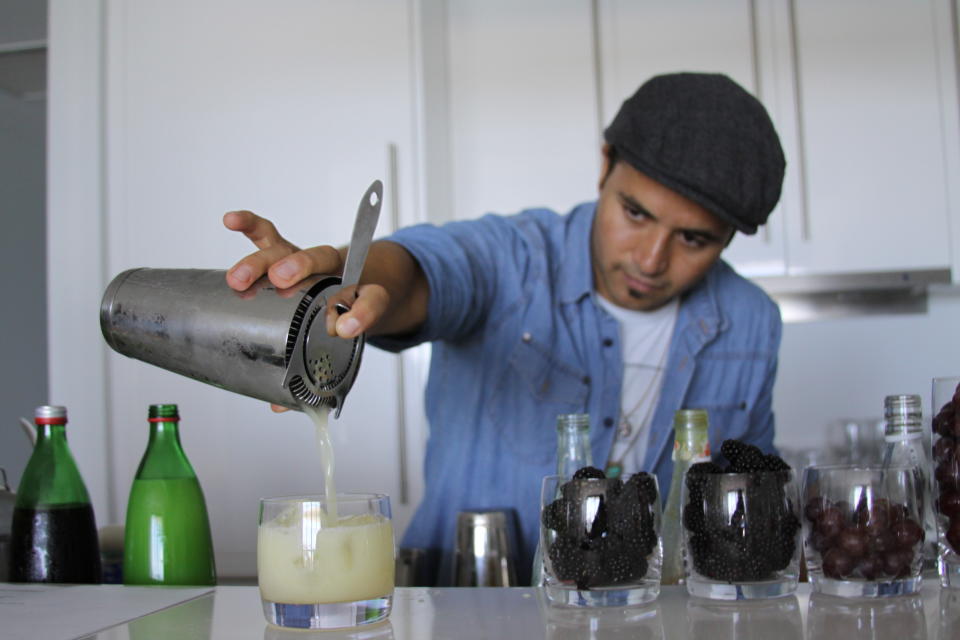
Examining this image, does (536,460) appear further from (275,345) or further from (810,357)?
(810,357)

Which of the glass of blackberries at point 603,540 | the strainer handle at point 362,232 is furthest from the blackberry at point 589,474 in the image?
the strainer handle at point 362,232

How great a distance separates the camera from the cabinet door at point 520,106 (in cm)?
238

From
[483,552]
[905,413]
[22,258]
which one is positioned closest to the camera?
[905,413]

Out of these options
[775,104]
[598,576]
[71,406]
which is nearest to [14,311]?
[71,406]

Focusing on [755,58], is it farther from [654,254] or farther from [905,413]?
[905,413]

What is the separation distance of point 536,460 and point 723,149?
498 mm

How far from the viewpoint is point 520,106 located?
2.39 meters

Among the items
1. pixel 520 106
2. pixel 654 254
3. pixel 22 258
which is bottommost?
pixel 654 254

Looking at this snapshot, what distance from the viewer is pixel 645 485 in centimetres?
69

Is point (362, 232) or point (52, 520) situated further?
point (52, 520)

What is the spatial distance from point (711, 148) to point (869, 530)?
586 mm

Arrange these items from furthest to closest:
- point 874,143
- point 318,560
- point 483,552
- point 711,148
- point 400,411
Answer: point 874,143 → point 400,411 → point 711,148 → point 483,552 → point 318,560

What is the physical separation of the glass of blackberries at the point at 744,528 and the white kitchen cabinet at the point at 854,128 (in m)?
1.69

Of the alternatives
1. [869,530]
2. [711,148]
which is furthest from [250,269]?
[711,148]
